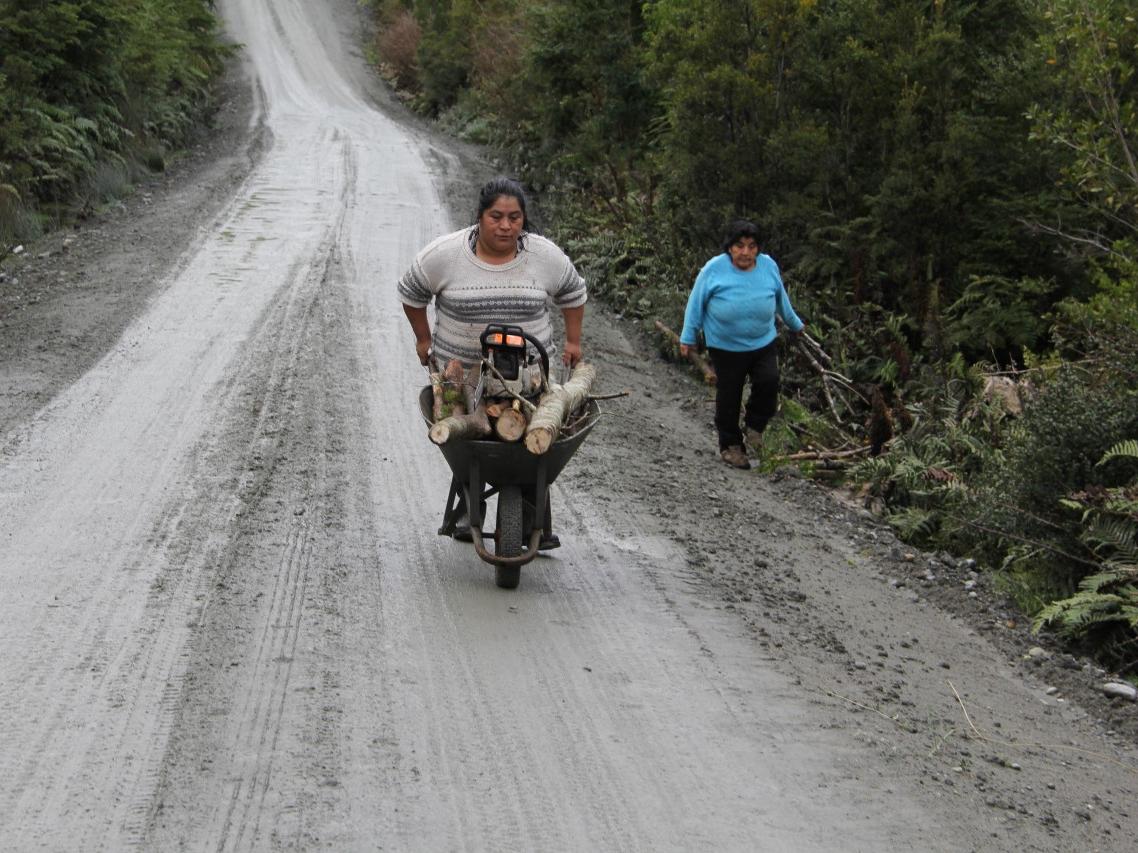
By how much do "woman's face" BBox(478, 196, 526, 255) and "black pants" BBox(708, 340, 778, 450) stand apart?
154 inches

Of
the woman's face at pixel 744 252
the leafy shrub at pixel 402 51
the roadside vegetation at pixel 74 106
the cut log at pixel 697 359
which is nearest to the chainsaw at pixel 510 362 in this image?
the woman's face at pixel 744 252

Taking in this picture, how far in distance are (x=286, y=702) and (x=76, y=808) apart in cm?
102

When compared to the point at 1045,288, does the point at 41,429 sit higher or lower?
lower

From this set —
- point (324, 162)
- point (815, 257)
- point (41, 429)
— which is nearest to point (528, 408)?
point (41, 429)

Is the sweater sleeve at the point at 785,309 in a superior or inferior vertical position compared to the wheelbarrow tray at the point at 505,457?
superior

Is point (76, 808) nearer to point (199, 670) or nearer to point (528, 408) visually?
point (199, 670)

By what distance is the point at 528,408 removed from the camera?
651 centimetres

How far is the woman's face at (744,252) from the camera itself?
9789 mm

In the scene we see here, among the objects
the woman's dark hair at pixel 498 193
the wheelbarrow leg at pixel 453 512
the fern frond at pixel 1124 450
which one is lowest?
the wheelbarrow leg at pixel 453 512

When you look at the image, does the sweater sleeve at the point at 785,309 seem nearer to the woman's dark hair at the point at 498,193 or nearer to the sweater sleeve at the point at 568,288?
the sweater sleeve at the point at 568,288

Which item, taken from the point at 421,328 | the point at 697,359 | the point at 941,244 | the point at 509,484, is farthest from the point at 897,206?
the point at 509,484

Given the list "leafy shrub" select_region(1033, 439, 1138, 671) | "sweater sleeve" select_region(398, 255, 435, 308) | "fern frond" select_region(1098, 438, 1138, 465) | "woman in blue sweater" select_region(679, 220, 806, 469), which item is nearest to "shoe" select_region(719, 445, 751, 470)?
"woman in blue sweater" select_region(679, 220, 806, 469)

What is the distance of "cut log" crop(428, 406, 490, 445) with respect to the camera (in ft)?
20.6

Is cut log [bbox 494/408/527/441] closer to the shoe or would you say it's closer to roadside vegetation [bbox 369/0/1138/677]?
roadside vegetation [bbox 369/0/1138/677]
